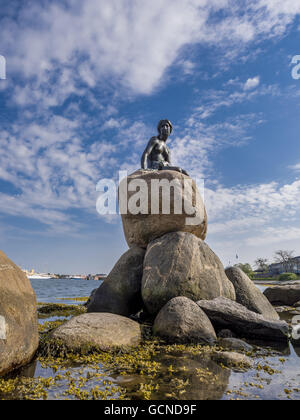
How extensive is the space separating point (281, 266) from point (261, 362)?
271 ft

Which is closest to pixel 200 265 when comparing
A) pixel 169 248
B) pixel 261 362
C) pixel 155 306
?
pixel 169 248

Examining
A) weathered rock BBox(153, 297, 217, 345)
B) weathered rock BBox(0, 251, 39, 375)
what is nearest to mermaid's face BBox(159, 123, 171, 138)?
weathered rock BBox(153, 297, 217, 345)

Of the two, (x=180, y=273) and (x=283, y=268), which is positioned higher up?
(x=283, y=268)

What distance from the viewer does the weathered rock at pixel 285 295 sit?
17.9 meters

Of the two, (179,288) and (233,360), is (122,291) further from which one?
(233,360)

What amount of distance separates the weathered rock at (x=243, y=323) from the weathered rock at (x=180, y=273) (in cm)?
95

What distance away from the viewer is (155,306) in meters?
8.49

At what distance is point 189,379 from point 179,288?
4.29m

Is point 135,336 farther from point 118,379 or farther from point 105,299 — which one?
point 105,299

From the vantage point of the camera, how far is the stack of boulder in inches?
270

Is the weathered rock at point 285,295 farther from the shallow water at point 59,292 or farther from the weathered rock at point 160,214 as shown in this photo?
the shallow water at point 59,292

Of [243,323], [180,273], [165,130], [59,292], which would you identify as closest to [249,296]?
[243,323]

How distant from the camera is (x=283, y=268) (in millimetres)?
76000

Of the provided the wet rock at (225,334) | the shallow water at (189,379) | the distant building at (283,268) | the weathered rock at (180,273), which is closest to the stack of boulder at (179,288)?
the weathered rock at (180,273)
